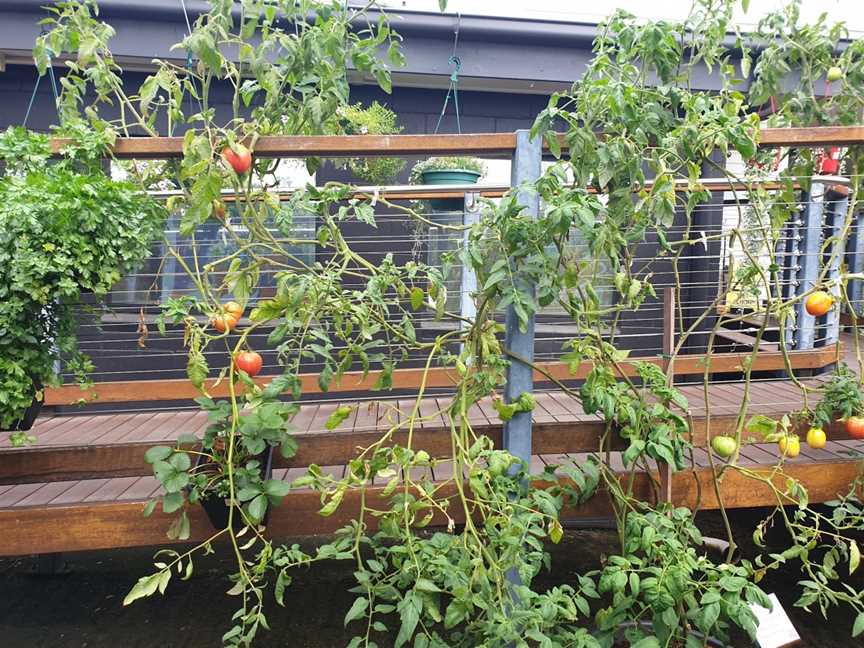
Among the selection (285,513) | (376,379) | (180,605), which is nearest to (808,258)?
(376,379)

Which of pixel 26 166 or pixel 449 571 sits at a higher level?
pixel 26 166

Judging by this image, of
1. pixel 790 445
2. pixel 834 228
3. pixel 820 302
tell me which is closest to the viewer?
pixel 790 445

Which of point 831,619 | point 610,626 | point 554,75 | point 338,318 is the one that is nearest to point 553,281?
point 338,318

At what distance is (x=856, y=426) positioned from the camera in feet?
7.02

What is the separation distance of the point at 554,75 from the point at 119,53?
3441 mm

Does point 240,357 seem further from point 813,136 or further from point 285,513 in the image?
point 813,136

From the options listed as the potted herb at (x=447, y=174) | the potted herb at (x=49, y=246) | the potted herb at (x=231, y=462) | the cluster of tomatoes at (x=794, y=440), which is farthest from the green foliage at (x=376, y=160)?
the cluster of tomatoes at (x=794, y=440)

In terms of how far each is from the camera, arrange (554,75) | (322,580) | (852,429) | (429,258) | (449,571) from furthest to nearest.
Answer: (554,75) → (429,258) → (322,580) → (852,429) → (449,571)

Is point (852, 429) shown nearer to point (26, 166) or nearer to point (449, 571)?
point (449, 571)

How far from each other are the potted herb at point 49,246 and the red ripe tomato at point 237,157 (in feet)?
1.26

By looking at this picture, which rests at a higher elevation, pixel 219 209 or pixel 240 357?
pixel 219 209

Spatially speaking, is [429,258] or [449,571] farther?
[429,258]

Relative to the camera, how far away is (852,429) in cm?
215

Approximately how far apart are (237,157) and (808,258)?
3283mm
